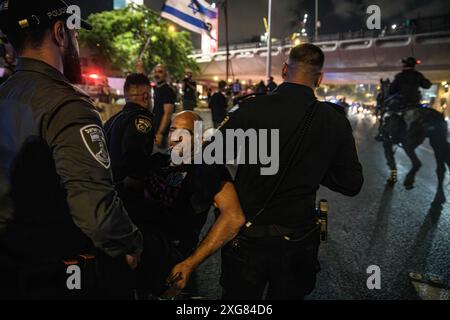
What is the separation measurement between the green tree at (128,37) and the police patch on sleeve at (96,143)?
2932 centimetres

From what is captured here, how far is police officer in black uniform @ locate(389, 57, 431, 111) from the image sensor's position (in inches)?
261

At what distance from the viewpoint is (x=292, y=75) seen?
1.87m

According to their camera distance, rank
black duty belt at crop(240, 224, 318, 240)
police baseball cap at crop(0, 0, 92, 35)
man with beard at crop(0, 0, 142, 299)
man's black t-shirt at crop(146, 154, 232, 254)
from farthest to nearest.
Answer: man's black t-shirt at crop(146, 154, 232, 254)
black duty belt at crop(240, 224, 318, 240)
police baseball cap at crop(0, 0, 92, 35)
man with beard at crop(0, 0, 142, 299)

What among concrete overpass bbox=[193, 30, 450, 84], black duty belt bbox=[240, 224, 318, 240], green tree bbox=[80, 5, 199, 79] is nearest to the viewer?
black duty belt bbox=[240, 224, 318, 240]

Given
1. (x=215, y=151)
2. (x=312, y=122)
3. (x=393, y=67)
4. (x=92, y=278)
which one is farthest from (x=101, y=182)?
(x=393, y=67)

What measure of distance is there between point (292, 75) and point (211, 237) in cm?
108

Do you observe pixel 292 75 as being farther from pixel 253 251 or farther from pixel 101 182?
pixel 101 182

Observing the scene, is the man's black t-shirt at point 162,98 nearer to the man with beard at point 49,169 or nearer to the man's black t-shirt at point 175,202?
the man's black t-shirt at point 175,202

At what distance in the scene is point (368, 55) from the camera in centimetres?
3431

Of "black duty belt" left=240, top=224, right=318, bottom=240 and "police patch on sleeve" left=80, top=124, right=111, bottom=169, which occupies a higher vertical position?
"police patch on sleeve" left=80, top=124, right=111, bottom=169

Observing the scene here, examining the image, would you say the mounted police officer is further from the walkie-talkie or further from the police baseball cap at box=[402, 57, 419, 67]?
the walkie-talkie

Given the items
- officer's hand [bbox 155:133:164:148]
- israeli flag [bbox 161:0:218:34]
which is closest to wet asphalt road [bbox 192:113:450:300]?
officer's hand [bbox 155:133:164:148]

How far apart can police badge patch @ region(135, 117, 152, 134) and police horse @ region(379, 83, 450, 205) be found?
5569mm

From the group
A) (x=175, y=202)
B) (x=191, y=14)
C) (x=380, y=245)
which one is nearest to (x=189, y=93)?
(x=191, y=14)
